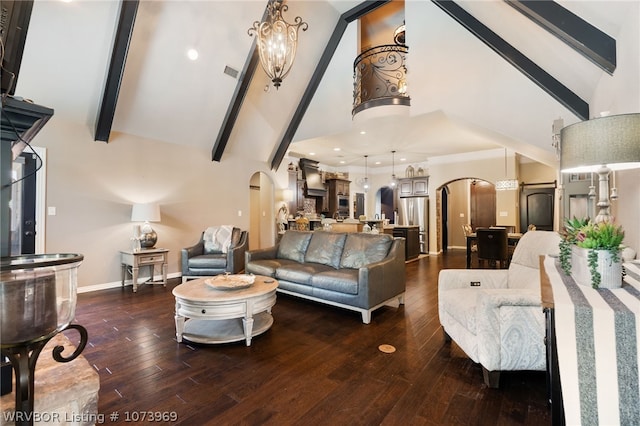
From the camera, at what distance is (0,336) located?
0.82 m

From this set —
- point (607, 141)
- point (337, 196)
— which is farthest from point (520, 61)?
point (337, 196)

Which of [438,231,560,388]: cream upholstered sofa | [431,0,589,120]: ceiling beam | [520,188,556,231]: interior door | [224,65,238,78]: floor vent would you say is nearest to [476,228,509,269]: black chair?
[431,0,589,120]: ceiling beam

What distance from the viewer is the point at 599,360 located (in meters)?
0.92

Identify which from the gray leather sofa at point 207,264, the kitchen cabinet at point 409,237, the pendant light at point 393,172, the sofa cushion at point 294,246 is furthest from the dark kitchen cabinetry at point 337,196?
the gray leather sofa at point 207,264

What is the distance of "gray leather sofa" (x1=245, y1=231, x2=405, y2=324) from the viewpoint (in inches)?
126

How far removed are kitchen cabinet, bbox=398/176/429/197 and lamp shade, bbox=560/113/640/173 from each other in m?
7.69

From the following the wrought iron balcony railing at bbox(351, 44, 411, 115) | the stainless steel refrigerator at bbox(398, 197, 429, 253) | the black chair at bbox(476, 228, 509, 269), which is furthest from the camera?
the stainless steel refrigerator at bbox(398, 197, 429, 253)

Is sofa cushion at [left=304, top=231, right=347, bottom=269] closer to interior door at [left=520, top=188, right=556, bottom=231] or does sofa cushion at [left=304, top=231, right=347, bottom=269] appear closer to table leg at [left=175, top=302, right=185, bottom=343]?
table leg at [left=175, top=302, right=185, bottom=343]

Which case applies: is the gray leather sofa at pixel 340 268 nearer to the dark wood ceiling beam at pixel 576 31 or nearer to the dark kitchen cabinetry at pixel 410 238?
the dark wood ceiling beam at pixel 576 31

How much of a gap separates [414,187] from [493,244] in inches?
144

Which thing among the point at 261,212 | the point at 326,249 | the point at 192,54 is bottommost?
the point at 326,249

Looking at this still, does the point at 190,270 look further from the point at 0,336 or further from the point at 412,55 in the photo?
the point at 412,55

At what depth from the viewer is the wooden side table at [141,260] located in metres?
4.52

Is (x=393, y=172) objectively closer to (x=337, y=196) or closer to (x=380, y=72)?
(x=337, y=196)
